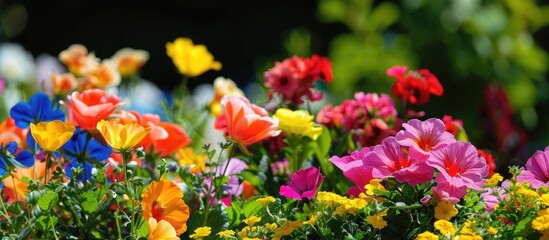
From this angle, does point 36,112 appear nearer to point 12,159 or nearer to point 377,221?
point 12,159

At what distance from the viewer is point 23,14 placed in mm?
6293

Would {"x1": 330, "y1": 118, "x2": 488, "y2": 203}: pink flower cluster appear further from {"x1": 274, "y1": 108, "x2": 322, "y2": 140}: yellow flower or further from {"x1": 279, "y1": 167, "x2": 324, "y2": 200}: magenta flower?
{"x1": 274, "y1": 108, "x2": 322, "y2": 140}: yellow flower

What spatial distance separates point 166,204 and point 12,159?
0.26 meters

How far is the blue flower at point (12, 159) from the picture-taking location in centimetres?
140

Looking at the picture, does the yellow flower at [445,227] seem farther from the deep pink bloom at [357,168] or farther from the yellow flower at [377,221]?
the deep pink bloom at [357,168]

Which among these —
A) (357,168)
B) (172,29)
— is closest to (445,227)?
(357,168)

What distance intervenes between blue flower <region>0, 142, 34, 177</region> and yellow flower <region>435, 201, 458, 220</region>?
61cm

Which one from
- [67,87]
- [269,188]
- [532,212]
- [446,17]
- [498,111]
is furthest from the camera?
[446,17]

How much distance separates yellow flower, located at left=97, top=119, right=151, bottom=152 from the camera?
1256 mm

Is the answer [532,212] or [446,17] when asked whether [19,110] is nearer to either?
[532,212]

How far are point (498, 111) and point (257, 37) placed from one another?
3.77 meters

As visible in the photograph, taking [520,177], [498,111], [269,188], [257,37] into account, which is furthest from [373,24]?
[520,177]

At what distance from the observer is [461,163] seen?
1258 millimetres

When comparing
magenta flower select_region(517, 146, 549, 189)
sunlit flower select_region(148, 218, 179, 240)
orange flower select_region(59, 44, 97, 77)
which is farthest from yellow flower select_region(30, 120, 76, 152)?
orange flower select_region(59, 44, 97, 77)
